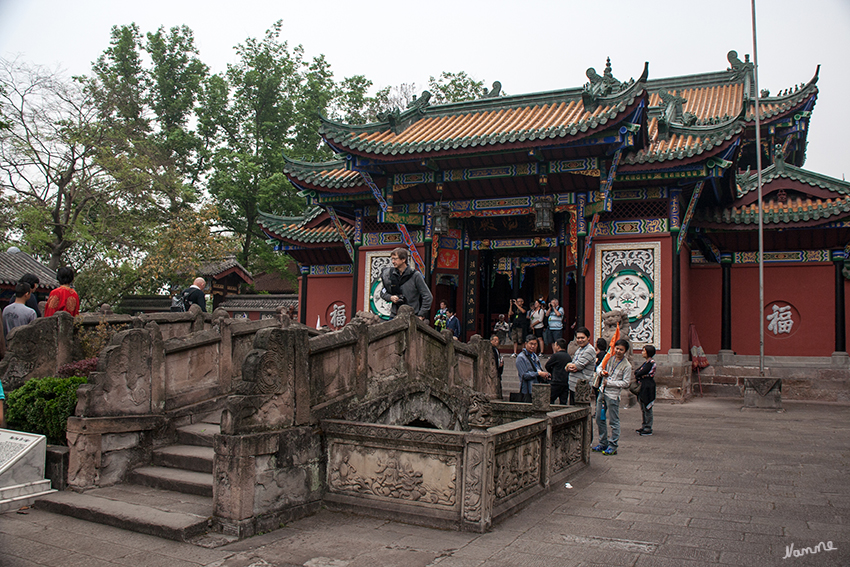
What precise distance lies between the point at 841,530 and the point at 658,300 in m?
8.56

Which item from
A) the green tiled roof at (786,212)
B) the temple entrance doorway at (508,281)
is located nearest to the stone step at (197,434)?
the temple entrance doorway at (508,281)

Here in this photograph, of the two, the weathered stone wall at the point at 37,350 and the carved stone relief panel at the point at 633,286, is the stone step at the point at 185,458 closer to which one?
the weathered stone wall at the point at 37,350

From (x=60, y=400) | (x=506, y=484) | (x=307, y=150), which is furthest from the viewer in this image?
(x=307, y=150)

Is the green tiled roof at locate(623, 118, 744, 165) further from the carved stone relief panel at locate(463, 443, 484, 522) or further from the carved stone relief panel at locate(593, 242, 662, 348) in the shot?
the carved stone relief panel at locate(463, 443, 484, 522)

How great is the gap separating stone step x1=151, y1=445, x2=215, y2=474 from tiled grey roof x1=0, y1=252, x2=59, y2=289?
56.3 feet

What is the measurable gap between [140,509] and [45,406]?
207cm

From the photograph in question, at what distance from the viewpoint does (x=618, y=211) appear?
13.7 metres

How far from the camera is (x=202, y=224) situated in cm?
2338

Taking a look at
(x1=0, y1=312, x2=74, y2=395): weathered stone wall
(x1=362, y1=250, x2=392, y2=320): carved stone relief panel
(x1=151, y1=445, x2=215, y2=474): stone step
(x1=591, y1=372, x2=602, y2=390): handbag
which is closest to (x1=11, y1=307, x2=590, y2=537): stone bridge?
(x1=151, y1=445, x2=215, y2=474): stone step

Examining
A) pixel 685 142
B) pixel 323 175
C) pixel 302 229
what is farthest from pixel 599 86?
pixel 302 229

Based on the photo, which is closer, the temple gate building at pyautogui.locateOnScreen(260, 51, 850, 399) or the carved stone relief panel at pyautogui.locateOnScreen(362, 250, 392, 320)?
the temple gate building at pyautogui.locateOnScreen(260, 51, 850, 399)

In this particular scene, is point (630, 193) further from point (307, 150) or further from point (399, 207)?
point (307, 150)

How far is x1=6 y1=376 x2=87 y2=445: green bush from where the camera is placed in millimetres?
6258

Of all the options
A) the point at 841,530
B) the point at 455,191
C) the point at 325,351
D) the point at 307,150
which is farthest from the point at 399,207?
the point at 307,150
